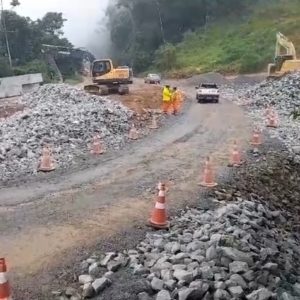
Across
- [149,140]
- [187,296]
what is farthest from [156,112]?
[187,296]

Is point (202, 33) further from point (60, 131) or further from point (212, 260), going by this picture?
point (212, 260)

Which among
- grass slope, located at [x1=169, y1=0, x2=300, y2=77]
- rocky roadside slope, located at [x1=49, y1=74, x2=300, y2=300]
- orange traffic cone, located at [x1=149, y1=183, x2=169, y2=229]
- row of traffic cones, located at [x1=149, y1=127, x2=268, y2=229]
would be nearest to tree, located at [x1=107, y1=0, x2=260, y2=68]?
grass slope, located at [x1=169, y1=0, x2=300, y2=77]

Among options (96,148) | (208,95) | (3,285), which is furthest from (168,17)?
(3,285)

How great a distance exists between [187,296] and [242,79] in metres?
43.3

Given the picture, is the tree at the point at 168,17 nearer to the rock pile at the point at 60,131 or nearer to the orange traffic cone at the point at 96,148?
the rock pile at the point at 60,131

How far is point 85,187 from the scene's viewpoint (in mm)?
12383

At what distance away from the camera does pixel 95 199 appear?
1133 centimetres

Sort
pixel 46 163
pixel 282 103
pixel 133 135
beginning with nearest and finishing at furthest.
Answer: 1. pixel 46 163
2. pixel 133 135
3. pixel 282 103

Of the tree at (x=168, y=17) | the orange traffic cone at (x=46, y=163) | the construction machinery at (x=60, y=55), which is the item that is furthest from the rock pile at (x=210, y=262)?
the tree at (x=168, y=17)

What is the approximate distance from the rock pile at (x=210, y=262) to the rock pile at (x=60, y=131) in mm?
5976

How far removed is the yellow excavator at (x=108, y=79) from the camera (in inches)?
1244

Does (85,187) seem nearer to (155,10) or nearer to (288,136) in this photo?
(288,136)

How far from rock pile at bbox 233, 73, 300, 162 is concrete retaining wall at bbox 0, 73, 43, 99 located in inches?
634

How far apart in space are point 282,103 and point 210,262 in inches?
903
